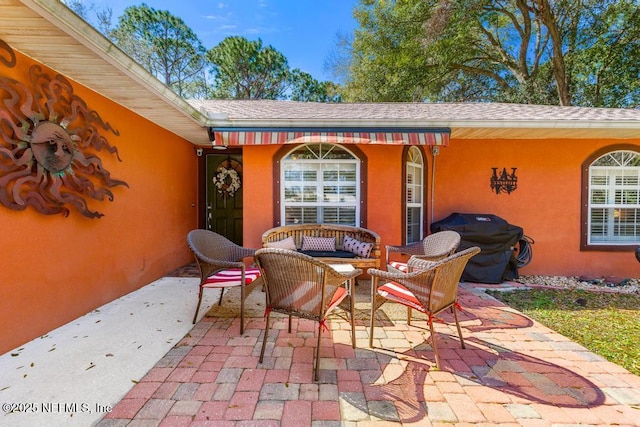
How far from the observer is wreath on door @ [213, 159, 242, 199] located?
10.0 metres

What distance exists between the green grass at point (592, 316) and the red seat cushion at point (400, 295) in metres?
2.59

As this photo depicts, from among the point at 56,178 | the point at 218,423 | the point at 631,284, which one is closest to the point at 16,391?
the point at 218,423

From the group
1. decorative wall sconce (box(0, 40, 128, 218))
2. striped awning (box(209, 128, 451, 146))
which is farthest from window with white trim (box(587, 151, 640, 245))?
decorative wall sconce (box(0, 40, 128, 218))

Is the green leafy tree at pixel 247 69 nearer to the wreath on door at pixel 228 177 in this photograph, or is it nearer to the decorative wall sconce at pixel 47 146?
the wreath on door at pixel 228 177

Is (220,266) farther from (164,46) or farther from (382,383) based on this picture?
(164,46)

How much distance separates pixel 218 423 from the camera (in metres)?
2.65

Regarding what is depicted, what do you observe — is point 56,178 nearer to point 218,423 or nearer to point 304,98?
point 218,423

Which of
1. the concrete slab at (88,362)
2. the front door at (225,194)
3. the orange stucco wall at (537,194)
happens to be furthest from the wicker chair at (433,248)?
the front door at (225,194)

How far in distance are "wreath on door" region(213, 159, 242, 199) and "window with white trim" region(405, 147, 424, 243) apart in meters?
5.61

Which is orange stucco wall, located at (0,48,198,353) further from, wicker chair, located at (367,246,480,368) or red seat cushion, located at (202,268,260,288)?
wicker chair, located at (367,246,480,368)

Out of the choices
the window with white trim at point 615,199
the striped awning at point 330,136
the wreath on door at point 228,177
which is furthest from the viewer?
the wreath on door at point 228,177

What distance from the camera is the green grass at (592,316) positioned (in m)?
4.05

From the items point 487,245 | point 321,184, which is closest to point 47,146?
point 321,184

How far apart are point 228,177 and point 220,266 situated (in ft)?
19.9
